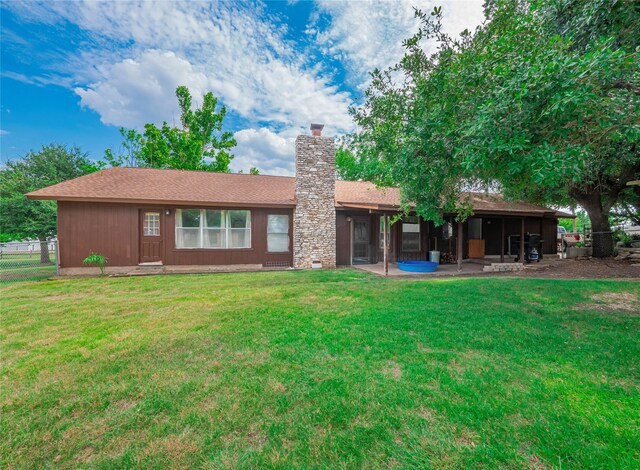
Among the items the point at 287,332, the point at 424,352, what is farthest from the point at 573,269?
the point at 287,332

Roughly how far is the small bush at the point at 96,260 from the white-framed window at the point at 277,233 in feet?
18.2

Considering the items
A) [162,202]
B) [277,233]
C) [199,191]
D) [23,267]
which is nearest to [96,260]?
[162,202]

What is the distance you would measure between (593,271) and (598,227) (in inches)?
206

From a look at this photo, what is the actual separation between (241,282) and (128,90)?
1412cm

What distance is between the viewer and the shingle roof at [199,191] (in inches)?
369

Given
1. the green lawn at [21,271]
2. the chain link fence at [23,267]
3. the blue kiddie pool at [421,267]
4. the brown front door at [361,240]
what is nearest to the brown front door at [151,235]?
the chain link fence at [23,267]

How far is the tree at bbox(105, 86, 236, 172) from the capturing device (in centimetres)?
2136

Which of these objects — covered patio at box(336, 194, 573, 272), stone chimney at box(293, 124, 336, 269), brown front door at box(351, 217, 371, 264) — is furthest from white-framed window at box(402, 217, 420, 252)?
stone chimney at box(293, 124, 336, 269)

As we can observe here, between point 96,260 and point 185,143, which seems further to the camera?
point 185,143

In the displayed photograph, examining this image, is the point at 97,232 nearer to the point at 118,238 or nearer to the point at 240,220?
the point at 118,238

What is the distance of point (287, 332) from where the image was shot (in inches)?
160

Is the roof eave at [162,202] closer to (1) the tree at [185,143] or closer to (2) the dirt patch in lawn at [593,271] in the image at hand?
(2) the dirt patch in lawn at [593,271]

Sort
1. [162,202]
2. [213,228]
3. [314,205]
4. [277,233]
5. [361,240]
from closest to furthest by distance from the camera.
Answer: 1. [162,202]
2. [213,228]
3. [314,205]
4. [277,233]
5. [361,240]

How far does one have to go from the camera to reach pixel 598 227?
12.7 m
